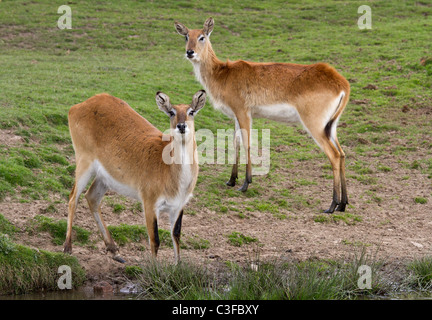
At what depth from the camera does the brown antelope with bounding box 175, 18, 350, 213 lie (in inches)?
364

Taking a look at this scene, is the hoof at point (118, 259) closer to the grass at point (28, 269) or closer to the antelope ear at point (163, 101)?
the grass at point (28, 269)

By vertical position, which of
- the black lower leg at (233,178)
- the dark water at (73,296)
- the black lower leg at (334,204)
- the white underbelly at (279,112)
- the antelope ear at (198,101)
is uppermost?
the antelope ear at (198,101)

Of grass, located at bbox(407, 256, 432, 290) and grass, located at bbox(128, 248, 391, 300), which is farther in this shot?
grass, located at bbox(407, 256, 432, 290)

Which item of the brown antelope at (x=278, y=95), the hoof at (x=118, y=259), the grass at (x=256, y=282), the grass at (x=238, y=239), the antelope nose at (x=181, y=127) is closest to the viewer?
the grass at (x=256, y=282)

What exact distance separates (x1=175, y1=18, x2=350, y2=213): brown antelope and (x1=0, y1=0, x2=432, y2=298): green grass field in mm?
740

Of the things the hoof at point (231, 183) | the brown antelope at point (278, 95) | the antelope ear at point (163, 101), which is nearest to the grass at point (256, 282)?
the antelope ear at point (163, 101)

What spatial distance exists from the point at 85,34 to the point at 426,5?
42.5ft

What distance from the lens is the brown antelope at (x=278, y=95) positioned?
364 inches

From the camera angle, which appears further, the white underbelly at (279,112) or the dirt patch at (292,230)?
the white underbelly at (279,112)

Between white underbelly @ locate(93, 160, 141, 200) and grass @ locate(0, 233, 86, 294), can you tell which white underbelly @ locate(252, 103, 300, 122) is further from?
grass @ locate(0, 233, 86, 294)

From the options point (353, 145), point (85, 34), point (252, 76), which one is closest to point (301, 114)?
point (252, 76)

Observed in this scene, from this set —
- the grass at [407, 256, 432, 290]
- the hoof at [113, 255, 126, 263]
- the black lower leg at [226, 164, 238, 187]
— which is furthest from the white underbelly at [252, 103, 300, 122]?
the hoof at [113, 255, 126, 263]

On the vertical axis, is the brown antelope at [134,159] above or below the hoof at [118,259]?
above
